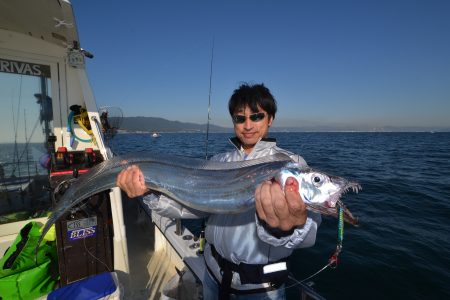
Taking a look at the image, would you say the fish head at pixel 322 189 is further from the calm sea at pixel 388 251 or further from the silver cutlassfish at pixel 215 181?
the calm sea at pixel 388 251

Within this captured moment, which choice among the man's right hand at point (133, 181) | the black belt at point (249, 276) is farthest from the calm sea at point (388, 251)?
the man's right hand at point (133, 181)

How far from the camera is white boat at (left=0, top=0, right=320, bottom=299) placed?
156 inches

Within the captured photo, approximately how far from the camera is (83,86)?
17.4 feet

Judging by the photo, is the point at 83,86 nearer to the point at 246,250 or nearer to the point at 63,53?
the point at 63,53

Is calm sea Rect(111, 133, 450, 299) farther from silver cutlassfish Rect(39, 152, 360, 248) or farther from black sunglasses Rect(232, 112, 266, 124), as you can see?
black sunglasses Rect(232, 112, 266, 124)

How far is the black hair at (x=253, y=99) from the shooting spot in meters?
2.92

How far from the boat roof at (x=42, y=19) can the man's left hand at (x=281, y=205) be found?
375 centimetres

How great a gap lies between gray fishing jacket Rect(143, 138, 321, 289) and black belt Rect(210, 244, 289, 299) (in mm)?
52

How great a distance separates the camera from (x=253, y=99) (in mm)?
2926

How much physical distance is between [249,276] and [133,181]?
1579 mm

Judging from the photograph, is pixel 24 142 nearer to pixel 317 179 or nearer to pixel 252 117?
pixel 252 117

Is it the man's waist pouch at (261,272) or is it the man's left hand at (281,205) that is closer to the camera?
the man's left hand at (281,205)

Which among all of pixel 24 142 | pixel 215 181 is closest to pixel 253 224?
pixel 215 181

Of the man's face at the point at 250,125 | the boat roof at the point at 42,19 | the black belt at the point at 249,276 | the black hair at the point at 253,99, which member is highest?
the boat roof at the point at 42,19
